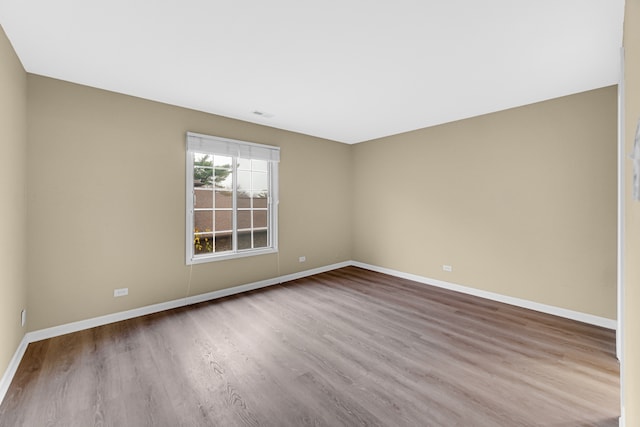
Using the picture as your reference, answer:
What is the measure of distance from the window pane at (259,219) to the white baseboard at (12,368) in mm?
2698

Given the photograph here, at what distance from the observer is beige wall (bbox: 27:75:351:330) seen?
271 cm

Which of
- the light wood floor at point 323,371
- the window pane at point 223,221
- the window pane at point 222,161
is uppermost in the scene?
the window pane at point 222,161

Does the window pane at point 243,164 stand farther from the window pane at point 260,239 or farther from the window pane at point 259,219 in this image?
the window pane at point 260,239

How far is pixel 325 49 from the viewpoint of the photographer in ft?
7.36

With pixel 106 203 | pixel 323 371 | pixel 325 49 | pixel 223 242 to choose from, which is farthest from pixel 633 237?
pixel 106 203

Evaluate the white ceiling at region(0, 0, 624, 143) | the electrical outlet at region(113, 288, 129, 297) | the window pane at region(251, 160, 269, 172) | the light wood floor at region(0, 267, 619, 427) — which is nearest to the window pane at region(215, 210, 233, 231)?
the window pane at region(251, 160, 269, 172)

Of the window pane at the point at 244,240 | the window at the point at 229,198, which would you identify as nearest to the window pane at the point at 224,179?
the window at the point at 229,198

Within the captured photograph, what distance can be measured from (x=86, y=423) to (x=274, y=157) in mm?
3615

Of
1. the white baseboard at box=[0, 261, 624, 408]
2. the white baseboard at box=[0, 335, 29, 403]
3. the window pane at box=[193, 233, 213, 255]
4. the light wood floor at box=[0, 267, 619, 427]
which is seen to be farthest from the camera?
the window pane at box=[193, 233, 213, 255]

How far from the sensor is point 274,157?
4453 millimetres

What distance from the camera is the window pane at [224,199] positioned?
3971mm

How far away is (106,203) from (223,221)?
138cm

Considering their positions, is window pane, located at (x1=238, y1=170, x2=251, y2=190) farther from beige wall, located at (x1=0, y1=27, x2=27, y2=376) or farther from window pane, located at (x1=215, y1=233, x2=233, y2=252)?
beige wall, located at (x1=0, y1=27, x2=27, y2=376)

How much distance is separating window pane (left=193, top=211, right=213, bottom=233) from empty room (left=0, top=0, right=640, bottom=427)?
0.05m
